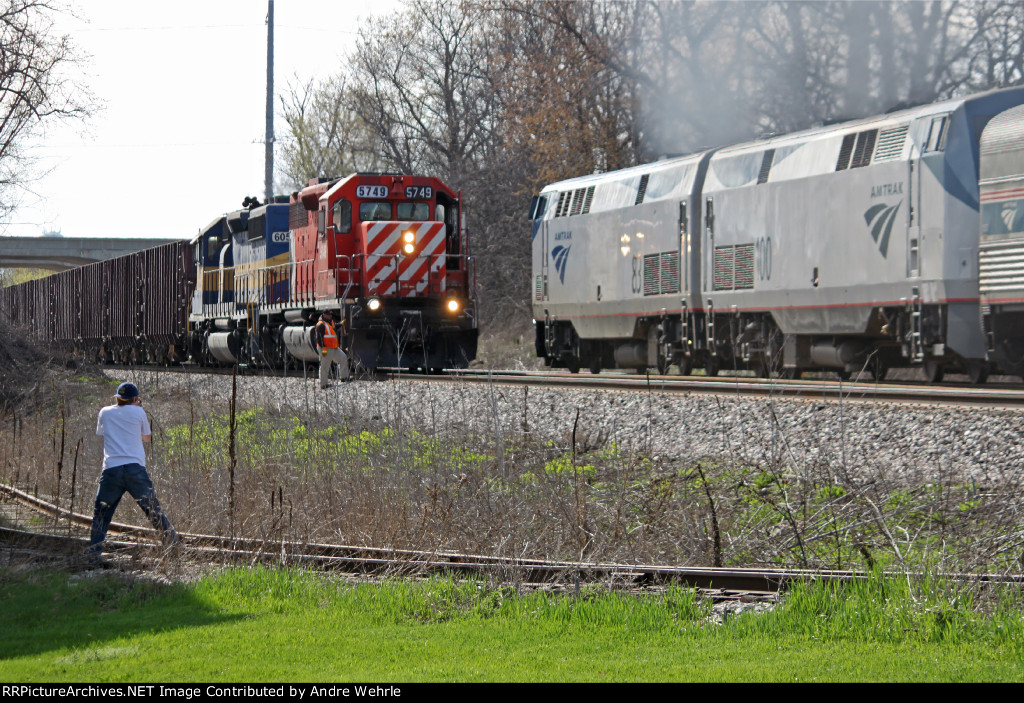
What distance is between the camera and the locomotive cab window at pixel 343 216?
70.1ft

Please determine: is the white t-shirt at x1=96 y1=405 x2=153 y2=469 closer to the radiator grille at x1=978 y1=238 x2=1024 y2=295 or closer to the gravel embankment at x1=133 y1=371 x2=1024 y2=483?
the gravel embankment at x1=133 y1=371 x2=1024 y2=483

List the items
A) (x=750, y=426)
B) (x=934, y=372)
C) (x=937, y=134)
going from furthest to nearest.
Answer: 1. (x=934, y=372)
2. (x=937, y=134)
3. (x=750, y=426)

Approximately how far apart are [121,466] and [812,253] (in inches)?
405

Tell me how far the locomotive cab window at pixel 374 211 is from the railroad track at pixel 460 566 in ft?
39.7

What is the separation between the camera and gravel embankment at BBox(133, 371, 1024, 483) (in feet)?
32.6

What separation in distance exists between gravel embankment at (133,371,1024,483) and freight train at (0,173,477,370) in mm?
3370

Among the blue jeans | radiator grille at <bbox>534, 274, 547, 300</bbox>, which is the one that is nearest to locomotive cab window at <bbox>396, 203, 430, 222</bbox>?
radiator grille at <bbox>534, 274, 547, 300</bbox>

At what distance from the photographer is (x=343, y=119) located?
54656 mm

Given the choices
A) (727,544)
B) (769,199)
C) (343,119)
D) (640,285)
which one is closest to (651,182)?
(640,285)

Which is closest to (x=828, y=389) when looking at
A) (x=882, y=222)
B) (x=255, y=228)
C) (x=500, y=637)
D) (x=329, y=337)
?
(x=882, y=222)

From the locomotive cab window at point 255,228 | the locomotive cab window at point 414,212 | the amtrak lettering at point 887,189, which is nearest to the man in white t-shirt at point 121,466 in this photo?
the amtrak lettering at point 887,189

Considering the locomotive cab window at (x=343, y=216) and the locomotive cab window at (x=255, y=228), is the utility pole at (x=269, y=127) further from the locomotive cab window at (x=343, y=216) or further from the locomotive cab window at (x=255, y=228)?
the locomotive cab window at (x=343, y=216)

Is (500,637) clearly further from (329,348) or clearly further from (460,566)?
(329,348)

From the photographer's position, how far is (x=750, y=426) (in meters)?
11.9
